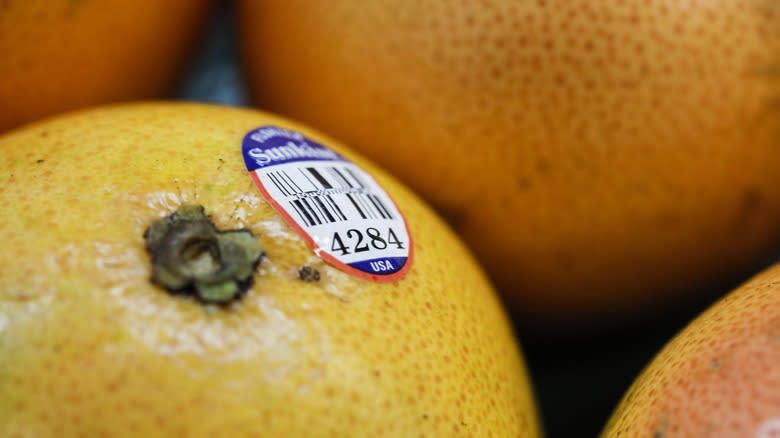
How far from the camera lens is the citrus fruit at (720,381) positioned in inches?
17.6

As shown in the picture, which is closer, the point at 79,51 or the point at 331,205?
the point at 331,205

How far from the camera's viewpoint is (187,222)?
48cm

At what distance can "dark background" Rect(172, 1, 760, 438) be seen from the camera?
3.24 feet

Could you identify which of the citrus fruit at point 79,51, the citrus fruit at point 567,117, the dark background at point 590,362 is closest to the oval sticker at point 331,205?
the citrus fruit at point 567,117

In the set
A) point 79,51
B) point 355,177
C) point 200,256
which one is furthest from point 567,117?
point 79,51

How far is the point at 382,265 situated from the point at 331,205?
72mm

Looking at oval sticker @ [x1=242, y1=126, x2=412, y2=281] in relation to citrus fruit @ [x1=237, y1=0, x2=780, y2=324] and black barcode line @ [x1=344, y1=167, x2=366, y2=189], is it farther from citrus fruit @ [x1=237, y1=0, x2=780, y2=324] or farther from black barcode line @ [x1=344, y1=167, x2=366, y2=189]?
citrus fruit @ [x1=237, y1=0, x2=780, y2=324]

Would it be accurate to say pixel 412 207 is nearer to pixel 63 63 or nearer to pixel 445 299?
pixel 445 299

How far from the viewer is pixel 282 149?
593 millimetres

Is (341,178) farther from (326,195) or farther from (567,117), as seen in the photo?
(567,117)

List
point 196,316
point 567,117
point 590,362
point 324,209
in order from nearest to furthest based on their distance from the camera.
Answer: point 196,316, point 324,209, point 567,117, point 590,362

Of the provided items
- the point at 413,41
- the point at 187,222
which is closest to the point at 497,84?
the point at 413,41

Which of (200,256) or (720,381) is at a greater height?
(200,256)

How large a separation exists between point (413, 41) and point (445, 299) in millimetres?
360
